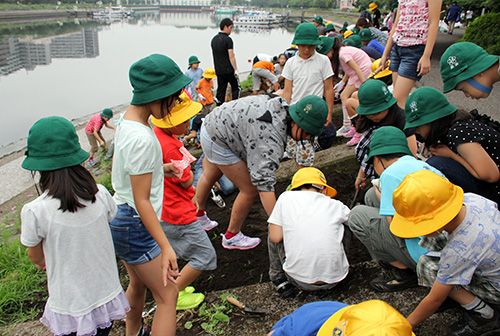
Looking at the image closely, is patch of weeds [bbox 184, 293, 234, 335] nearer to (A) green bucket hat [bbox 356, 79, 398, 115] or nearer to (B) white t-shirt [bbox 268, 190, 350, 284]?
(B) white t-shirt [bbox 268, 190, 350, 284]

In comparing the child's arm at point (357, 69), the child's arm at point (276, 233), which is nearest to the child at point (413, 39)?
the child's arm at point (357, 69)

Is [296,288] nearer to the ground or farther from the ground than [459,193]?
nearer to the ground

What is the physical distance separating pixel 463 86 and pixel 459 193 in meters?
1.38

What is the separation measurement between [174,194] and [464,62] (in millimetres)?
2222

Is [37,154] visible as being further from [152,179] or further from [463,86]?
[463,86]

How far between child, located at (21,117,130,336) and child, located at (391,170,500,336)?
145 cm

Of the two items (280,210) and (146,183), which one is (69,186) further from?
(280,210)

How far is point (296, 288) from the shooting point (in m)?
2.58

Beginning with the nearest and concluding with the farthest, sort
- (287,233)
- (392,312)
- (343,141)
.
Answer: (392,312), (287,233), (343,141)

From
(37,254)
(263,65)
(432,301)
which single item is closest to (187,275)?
(37,254)

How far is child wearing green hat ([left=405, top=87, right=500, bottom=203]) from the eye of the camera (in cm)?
229

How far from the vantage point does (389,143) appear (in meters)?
2.45

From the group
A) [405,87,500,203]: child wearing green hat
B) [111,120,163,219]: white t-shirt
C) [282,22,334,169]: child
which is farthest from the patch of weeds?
[282,22,334,169]: child

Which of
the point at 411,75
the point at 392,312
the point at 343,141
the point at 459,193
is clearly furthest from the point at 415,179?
the point at 343,141
